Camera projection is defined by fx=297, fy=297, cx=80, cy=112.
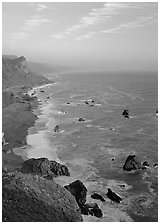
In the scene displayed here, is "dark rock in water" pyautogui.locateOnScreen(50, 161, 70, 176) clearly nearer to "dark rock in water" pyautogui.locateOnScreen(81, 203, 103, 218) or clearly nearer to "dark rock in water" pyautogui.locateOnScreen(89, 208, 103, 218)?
"dark rock in water" pyautogui.locateOnScreen(81, 203, 103, 218)

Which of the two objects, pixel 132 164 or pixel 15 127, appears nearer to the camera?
pixel 132 164

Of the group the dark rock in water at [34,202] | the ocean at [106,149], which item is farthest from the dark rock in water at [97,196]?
the dark rock in water at [34,202]

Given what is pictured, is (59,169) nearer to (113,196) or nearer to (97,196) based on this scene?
(97,196)

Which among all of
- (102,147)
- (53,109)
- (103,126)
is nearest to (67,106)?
(53,109)

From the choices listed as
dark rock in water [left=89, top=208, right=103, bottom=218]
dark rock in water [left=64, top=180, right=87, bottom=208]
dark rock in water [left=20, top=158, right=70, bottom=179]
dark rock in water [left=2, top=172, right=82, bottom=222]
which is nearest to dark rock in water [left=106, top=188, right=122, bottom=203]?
dark rock in water [left=64, top=180, right=87, bottom=208]

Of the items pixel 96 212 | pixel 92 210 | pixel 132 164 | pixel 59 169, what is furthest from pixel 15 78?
pixel 96 212

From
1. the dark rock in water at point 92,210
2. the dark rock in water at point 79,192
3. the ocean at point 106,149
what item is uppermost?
the dark rock in water at point 79,192

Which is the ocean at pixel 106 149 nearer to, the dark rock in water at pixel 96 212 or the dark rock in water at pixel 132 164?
the dark rock in water at pixel 96 212
